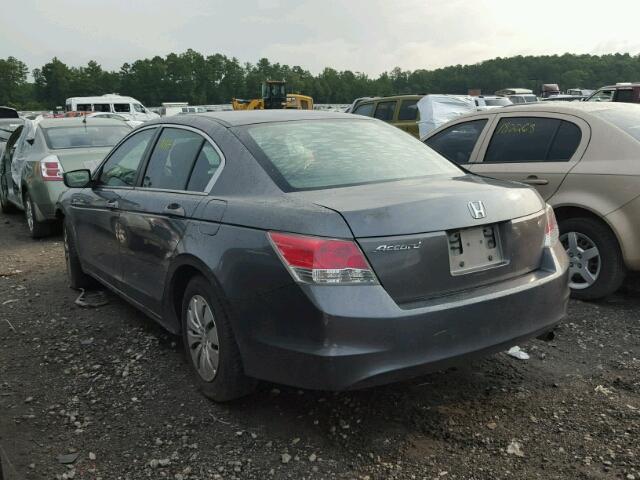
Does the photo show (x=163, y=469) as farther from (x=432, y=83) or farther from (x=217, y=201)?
(x=432, y=83)

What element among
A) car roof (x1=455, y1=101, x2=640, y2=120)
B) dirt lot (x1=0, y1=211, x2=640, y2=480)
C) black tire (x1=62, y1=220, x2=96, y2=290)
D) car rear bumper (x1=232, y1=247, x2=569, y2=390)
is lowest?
dirt lot (x1=0, y1=211, x2=640, y2=480)

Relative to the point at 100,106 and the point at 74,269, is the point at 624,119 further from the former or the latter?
the point at 100,106

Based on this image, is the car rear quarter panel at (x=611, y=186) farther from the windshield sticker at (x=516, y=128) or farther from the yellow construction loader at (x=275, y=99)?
the yellow construction loader at (x=275, y=99)

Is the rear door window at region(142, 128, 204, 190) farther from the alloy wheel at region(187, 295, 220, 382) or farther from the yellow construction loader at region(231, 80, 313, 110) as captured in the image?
the yellow construction loader at region(231, 80, 313, 110)

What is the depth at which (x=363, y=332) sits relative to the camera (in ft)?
8.34

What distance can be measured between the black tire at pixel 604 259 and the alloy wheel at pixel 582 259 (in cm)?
3

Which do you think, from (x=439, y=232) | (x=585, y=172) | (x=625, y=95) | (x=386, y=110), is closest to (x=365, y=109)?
(x=386, y=110)

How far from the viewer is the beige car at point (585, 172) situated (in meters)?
4.61

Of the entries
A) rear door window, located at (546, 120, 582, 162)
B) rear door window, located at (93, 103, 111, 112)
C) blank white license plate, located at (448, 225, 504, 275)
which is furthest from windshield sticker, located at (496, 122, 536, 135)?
rear door window, located at (93, 103, 111, 112)

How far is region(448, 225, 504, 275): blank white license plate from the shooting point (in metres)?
2.78

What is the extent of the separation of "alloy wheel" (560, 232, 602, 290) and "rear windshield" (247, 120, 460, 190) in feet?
5.69

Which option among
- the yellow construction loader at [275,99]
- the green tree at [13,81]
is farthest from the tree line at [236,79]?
the yellow construction loader at [275,99]

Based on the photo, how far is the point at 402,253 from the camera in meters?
2.63

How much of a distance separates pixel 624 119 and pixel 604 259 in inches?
47.8
